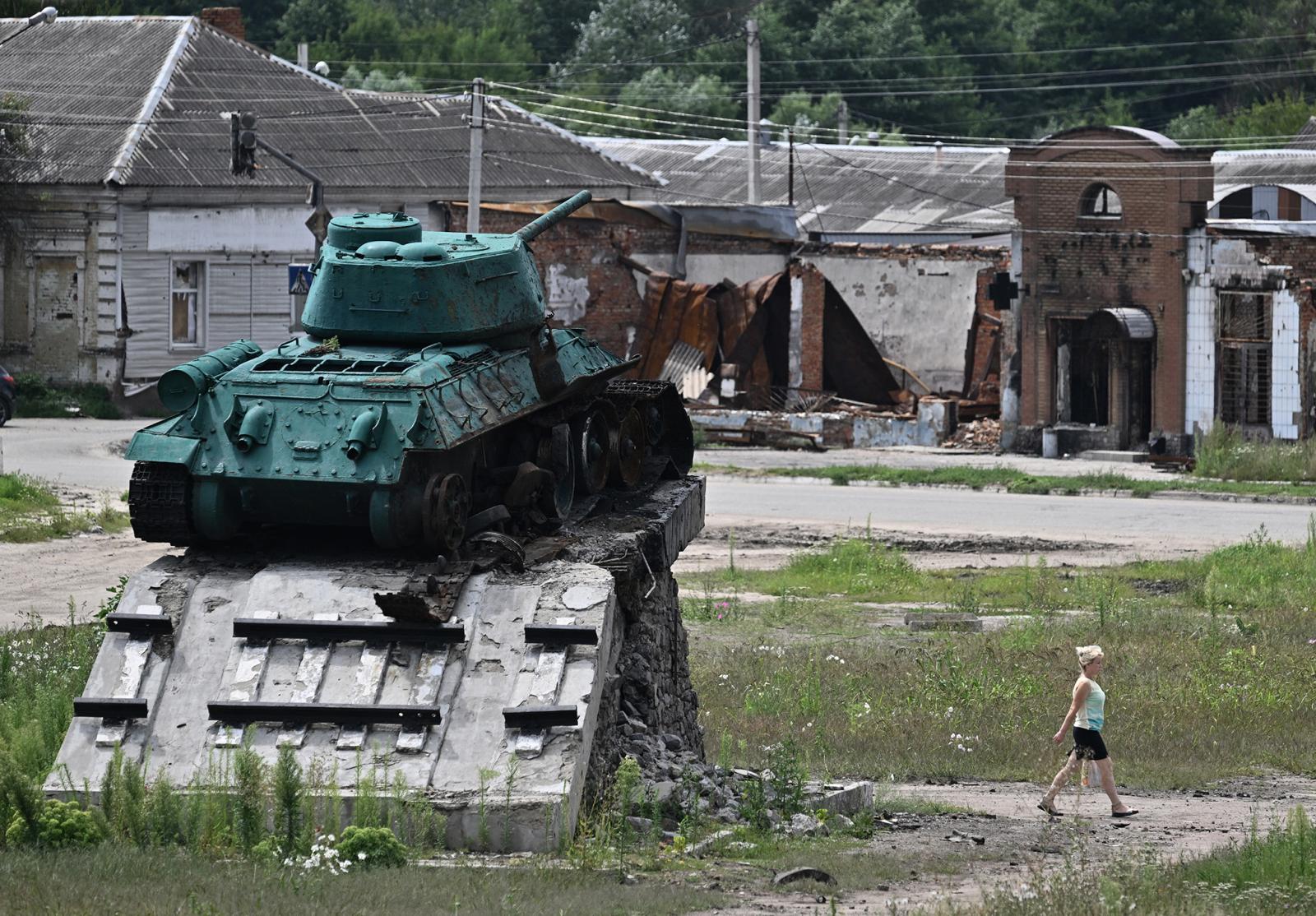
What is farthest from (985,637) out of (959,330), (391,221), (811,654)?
(959,330)

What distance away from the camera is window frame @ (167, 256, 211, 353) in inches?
1473

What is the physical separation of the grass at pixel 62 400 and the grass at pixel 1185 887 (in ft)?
93.6

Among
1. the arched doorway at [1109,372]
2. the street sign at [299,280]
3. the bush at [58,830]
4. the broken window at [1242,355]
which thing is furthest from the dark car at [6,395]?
the bush at [58,830]

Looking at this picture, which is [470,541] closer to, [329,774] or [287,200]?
[329,774]

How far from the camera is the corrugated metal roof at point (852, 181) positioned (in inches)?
1839

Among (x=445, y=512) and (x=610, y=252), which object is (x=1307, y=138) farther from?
(x=445, y=512)

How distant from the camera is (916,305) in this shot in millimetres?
39375

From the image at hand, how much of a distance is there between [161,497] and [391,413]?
1.46 meters

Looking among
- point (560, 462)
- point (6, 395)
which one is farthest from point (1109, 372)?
point (560, 462)

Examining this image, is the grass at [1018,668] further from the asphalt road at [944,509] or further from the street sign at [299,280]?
the street sign at [299,280]

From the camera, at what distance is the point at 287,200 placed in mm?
38125

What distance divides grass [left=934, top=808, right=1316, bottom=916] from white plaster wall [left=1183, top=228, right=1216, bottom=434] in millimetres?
24477

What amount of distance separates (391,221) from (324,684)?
12.9 ft

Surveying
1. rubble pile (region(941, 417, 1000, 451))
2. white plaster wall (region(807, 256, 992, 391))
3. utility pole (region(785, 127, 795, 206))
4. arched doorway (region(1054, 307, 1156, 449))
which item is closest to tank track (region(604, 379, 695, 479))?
arched doorway (region(1054, 307, 1156, 449))
